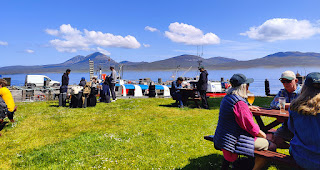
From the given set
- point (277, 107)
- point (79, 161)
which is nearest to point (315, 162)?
point (277, 107)

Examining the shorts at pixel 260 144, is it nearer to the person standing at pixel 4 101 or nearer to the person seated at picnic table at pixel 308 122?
the person seated at picnic table at pixel 308 122

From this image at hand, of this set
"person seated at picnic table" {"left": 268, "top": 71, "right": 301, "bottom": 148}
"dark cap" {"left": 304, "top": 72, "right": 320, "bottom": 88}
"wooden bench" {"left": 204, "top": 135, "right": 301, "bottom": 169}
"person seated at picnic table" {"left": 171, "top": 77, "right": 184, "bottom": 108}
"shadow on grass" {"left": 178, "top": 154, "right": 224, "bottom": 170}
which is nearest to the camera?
"dark cap" {"left": 304, "top": 72, "right": 320, "bottom": 88}

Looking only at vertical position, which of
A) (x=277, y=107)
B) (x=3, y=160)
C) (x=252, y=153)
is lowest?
(x=3, y=160)

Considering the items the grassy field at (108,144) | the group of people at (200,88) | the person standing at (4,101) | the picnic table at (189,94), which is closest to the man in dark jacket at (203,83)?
the group of people at (200,88)

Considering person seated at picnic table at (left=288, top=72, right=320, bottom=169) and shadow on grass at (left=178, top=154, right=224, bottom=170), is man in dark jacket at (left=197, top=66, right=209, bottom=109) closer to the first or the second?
shadow on grass at (left=178, top=154, right=224, bottom=170)

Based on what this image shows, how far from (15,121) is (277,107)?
33.2 feet

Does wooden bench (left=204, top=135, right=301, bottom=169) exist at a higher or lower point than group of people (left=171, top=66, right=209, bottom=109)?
lower

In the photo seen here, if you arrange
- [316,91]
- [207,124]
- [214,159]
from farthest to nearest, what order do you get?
[207,124]
[214,159]
[316,91]

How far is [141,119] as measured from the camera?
9.79m

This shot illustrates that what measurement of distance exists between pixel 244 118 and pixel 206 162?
2.09 metres

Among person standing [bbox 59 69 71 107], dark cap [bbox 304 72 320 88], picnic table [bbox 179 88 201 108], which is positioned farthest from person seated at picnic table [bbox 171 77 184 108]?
dark cap [bbox 304 72 320 88]

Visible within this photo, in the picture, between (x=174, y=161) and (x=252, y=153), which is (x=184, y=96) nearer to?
(x=174, y=161)

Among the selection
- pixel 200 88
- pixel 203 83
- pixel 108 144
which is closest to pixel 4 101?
pixel 108 144

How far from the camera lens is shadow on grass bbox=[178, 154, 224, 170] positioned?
474 centimetres
